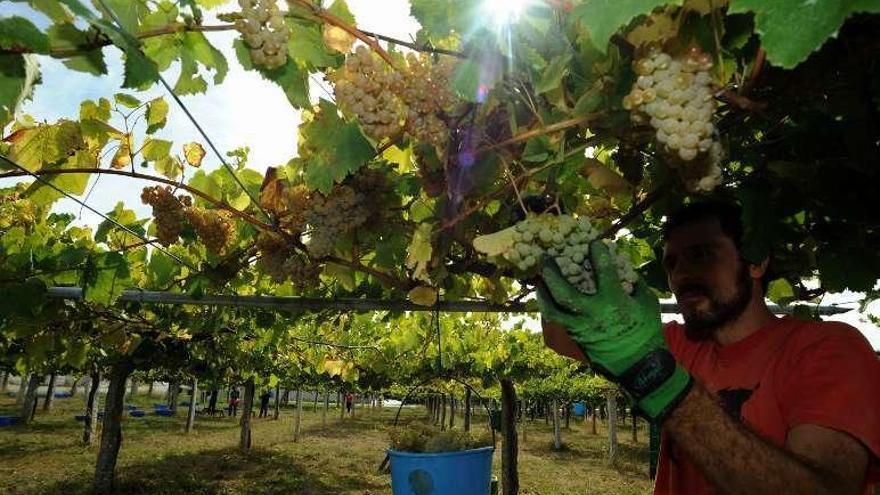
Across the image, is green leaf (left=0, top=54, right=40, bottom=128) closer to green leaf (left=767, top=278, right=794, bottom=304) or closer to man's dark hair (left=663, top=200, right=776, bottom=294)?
man's dark hair (left=663, top=200, right=776, bottom=294)

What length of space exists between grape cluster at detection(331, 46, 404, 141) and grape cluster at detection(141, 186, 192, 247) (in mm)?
1545

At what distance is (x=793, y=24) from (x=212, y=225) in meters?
2.72

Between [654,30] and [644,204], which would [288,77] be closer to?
[654,30]

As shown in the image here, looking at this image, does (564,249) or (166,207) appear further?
(166,207)

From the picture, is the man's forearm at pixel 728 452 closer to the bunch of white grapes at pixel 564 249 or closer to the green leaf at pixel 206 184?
the bunch of white grapes at pixel 564 249

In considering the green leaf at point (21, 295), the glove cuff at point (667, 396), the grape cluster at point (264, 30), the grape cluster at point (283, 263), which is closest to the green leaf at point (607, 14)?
the grape cluster at point (264, 30)

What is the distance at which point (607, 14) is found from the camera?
96cm

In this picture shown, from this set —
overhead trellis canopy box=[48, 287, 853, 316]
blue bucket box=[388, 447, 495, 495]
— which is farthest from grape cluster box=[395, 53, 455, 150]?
blue bucket box=[388, 447, 495, 495]

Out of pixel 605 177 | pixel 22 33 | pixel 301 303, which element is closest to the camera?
pixel 22 33

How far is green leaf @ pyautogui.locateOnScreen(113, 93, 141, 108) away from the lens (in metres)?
2.42

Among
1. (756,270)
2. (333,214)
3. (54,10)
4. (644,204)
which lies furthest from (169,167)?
(756,270)

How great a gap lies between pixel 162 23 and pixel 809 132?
6.73 ft


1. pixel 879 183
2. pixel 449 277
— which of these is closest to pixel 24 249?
pixel 449 277

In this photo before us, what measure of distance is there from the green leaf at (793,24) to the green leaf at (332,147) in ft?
3.90
